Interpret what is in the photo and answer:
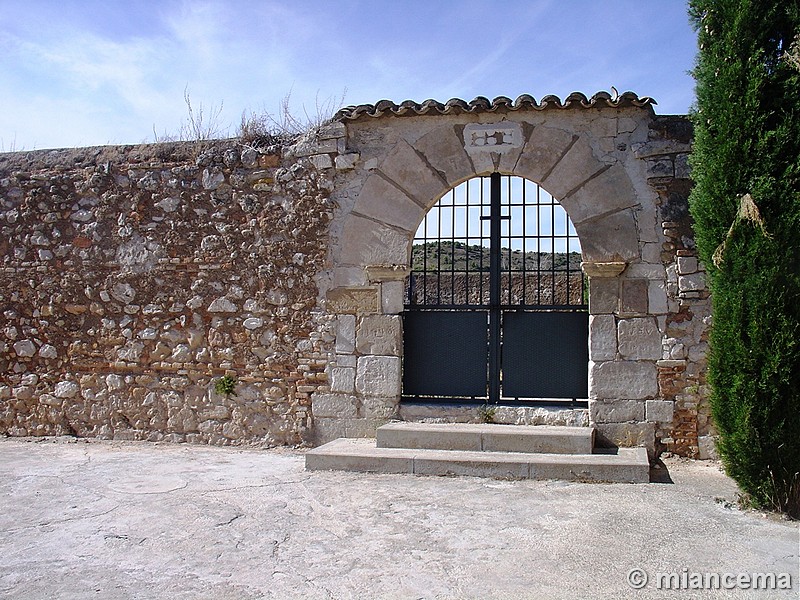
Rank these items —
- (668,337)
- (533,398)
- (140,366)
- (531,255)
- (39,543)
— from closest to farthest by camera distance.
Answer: (39,543)
(668,337)
(533,398)
(140,366)
(531,255)

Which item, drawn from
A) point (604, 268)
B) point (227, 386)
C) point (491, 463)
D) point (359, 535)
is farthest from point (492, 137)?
point (359, 535)

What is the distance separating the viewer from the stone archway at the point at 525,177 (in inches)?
241

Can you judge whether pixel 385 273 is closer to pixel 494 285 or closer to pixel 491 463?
pixel 494 285

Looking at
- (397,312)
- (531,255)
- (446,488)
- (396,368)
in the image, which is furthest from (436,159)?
(531,255)

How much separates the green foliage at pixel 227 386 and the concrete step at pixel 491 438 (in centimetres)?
164

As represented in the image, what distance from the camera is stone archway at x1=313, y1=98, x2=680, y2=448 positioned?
20.0ft

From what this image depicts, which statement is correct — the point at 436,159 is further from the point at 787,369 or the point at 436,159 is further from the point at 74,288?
the point at 74,288

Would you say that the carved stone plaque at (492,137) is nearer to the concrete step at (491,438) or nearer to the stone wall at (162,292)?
the stone wall at (162,292)

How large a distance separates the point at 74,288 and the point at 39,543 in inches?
150

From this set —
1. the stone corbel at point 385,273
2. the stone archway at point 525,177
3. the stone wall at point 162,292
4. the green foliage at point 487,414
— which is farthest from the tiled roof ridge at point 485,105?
the green foliage at point 487,414

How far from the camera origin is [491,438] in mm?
5895

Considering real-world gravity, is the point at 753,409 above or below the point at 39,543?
above

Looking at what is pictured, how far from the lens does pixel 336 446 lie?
6.18 m

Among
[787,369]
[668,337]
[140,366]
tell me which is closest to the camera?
[787,369]
